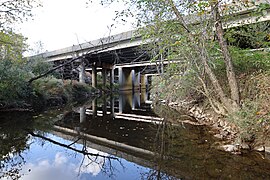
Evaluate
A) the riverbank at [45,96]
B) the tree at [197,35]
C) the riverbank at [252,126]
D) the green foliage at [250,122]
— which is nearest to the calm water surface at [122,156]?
the riverbank at [252,126]

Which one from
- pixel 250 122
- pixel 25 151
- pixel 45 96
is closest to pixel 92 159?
pixel 25 151

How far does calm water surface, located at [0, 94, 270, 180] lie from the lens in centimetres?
302

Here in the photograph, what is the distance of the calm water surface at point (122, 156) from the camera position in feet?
9.92

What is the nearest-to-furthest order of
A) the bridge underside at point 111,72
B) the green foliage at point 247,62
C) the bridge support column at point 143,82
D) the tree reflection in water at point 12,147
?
the tree reflection in water at point 12,147
the green foliage at point 247,62
the bridge underside at point 111,72
the bridge support column at point 143,82

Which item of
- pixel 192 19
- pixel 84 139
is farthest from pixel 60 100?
pixel 192 19

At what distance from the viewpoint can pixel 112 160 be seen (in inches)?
143

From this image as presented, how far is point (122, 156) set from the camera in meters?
3.78

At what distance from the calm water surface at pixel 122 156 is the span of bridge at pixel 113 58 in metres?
3.63

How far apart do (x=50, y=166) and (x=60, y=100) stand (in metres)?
9.94

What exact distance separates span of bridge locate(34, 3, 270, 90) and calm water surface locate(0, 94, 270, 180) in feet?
11.9

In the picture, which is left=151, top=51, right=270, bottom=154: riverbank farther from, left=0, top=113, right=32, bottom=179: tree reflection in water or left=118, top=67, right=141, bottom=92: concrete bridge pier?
left=118, top=67, right=141, bottom=92: concrete bridge pier

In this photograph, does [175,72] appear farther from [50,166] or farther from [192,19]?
[50,166]

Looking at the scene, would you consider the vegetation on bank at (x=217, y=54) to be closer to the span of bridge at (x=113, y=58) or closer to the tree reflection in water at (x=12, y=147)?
the span of bridge at (x=113, y=58)

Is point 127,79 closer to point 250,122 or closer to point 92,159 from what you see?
point 92,159
